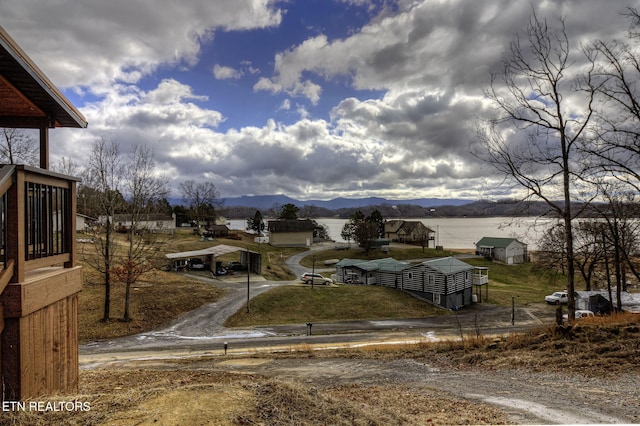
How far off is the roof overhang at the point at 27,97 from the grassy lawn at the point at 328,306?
2061cm

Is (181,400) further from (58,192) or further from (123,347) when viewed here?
(123,347)

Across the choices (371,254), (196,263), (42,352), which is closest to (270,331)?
(42,352)

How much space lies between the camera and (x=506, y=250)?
222 feet

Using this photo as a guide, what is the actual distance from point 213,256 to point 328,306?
17.1 metres

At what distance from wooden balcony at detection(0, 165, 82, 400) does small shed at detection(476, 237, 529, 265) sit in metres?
70.3

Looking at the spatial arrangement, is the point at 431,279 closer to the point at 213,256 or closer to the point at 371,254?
the point at 213,256

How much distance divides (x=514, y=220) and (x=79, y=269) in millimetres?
13231

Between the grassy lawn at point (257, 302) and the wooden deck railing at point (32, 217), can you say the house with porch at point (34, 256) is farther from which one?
the grassy lawn at point (257, 302)

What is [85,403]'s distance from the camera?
5.30m

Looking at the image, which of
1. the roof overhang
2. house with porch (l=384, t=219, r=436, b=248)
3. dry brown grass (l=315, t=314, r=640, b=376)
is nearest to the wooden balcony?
the roof overhang

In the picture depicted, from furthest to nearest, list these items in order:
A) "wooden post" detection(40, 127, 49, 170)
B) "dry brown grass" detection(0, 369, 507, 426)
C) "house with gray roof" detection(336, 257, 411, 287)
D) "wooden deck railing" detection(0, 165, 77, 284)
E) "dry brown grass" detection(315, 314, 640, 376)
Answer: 1. "house with gray roof" detection(336, 257, 411, 287)
2. "dry brown grass" detection(315, 314, 640, 376)
3. "wooden post" detection(40, 127, 49, 170)
4. "wooden deck railing" detection(0, 165, 77, 284)
5. "dry brown grass" detection(0, 369, 507, 426)

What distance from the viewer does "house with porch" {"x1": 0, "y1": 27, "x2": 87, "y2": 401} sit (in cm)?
494

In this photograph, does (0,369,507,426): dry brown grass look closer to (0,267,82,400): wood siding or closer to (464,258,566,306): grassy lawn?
(0,267,82,400): wood siding

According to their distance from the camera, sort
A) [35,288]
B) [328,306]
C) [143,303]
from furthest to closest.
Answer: [328,306]
[143,303]
[35,288]
